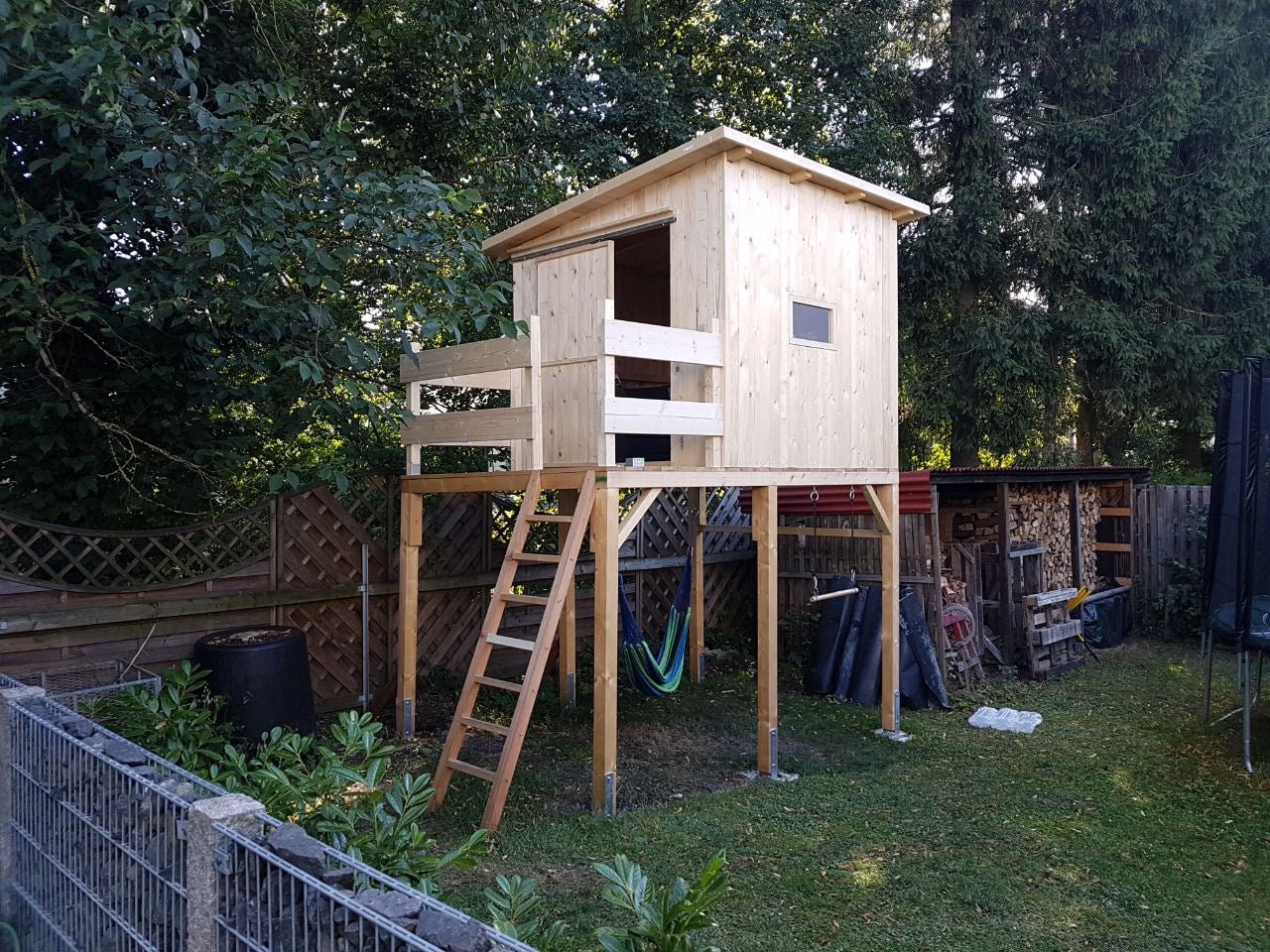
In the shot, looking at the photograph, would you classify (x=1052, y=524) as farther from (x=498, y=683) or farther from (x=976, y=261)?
(x=498, y=683)

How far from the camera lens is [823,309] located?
253 inches

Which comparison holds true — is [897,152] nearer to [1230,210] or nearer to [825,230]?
[1230,210]

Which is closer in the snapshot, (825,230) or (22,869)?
(22,869)

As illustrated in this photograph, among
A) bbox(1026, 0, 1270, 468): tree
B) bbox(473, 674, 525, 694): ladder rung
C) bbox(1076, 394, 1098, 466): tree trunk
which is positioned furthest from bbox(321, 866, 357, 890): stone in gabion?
bbox(1076, 394, 1098, 466): tree trunk

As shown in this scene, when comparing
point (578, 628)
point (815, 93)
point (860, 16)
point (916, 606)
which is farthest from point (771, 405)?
point (860, 16)

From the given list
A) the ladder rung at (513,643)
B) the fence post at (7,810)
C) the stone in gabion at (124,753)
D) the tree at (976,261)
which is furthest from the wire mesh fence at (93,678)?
the tree at (976,261)

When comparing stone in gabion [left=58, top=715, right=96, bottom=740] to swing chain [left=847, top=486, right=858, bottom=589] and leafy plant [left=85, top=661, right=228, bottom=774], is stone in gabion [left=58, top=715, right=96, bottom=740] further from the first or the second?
swing chain [left=847, top=486, right=858, bottom=589]

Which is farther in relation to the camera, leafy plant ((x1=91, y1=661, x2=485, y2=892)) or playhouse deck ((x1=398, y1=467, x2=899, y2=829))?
playhouse deck ((x1=398, y1=467, x2=899, y2=829))

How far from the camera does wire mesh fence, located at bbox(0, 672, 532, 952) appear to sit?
1861 mm

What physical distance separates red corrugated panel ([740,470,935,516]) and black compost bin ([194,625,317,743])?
3.96 metres

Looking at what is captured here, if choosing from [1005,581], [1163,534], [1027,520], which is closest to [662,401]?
[1005,581]

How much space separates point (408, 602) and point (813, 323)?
343 centimetres

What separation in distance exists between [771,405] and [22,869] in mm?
4505

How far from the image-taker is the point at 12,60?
13.8 ft
